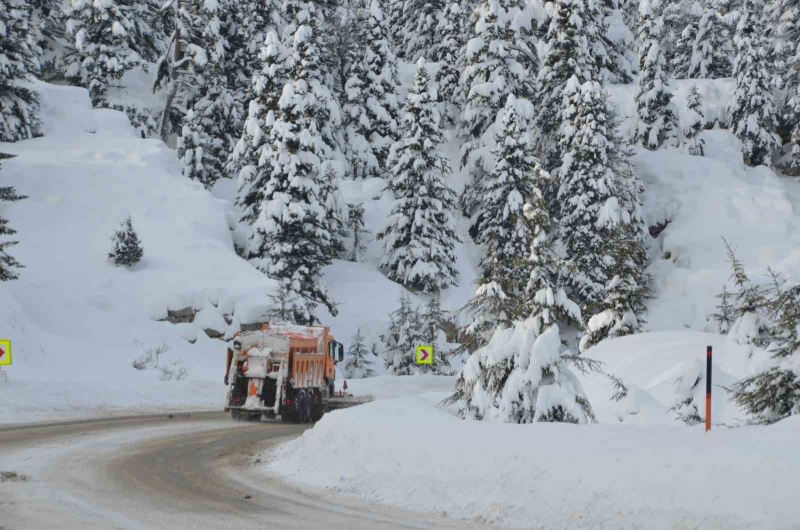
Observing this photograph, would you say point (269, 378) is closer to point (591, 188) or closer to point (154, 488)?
point (154, 488)

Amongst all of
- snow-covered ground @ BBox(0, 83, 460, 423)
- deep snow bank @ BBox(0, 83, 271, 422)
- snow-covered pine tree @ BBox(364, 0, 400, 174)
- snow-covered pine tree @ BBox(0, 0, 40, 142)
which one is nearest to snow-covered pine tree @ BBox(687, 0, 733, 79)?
snow-covered pine tree @ BBox(364, 0, 400, 174)

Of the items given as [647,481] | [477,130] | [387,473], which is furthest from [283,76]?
[647,481]

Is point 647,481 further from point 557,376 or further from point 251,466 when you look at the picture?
point 251,466

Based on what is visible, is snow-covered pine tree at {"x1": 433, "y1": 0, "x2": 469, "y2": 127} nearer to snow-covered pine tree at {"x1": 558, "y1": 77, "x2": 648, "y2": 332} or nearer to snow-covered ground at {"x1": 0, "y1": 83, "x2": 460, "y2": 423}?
snow-covered pine tree at {"x1": 558, "y1": 77, "x2": 648, "y2": 332}

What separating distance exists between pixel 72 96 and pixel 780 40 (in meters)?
46.9

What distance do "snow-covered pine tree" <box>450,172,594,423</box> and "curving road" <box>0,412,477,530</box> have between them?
3697mm

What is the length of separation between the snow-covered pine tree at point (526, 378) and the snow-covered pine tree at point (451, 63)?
158 ft

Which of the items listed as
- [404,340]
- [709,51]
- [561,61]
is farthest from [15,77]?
[709,51]

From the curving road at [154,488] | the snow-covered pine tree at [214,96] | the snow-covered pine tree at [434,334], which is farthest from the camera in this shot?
the snow-covered pine tree at [214,96]

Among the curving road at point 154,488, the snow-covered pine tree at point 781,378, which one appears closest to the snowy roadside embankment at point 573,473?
the curving road at point 154,488

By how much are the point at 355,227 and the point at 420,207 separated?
429 cm

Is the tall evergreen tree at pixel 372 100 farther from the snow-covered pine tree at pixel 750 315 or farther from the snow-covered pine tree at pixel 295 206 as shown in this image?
the snow-covered pine tree at pixel 750 315

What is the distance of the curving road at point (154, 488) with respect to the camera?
29.7 ft

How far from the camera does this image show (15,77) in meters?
41.9
